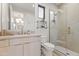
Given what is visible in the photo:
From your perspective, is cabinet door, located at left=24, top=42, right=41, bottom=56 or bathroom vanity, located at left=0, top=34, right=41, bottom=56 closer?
bathroom vanity, located at left=0, top=34, right=41, bottom=56

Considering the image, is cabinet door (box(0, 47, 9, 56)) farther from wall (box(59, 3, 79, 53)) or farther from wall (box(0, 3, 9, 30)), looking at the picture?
wall (box(59, 3, 79, 53))

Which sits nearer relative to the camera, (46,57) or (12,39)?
(12,39)

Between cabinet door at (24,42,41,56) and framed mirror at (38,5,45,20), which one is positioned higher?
framed mirror at (38,5,45,20)

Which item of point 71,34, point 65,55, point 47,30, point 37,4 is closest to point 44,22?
point 47,30

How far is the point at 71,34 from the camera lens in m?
1.76

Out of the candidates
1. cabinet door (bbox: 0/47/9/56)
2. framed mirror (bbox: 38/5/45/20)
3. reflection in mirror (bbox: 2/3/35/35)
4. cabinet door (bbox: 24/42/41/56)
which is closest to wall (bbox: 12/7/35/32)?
reflection in mirror (bbox: 2/3/35/35)

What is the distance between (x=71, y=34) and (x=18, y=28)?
0.72m

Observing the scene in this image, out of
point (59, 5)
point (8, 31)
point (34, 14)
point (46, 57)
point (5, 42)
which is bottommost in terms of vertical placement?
point (46, 57)

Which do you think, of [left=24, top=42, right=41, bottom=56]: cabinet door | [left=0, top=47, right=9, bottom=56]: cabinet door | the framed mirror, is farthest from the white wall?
[left=0, top=47, right=9, bottom=56]: cabinet door

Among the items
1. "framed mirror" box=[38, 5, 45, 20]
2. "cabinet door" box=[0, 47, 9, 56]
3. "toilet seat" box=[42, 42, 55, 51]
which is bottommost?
"cabinet door" box=[0, 47, 9, 56]

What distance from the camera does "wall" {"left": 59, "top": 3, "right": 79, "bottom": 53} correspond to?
1759mm

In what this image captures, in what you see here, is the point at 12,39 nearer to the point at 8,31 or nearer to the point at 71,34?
the point at 8,31

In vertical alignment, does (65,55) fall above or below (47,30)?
below

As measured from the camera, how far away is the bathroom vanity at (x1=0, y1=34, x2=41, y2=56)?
1.65 meters
